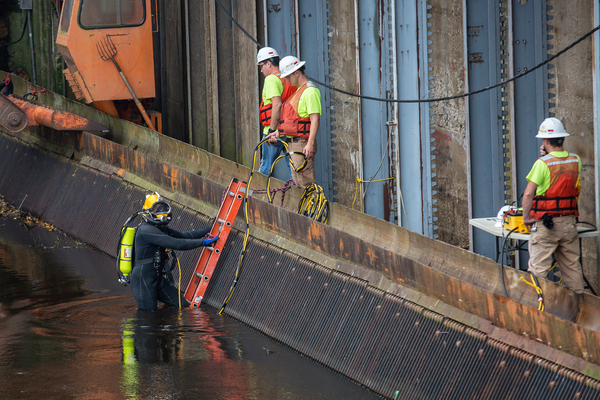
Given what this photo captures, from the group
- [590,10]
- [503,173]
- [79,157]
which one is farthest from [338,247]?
[79,157]

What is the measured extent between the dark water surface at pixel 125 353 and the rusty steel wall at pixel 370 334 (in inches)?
7.4

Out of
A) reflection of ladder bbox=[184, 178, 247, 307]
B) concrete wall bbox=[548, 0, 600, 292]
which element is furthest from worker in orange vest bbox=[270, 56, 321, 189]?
concrete wall bbox=[548, 0, 600, 292]

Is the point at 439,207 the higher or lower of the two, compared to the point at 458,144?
lower

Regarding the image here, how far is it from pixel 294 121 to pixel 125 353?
144 inches

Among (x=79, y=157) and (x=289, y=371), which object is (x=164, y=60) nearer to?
(x=79, y=157)

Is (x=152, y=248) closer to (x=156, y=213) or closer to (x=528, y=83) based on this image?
(x=156, y=213)

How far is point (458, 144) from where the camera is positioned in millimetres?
9500

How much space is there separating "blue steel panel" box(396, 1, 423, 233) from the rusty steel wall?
283 cm

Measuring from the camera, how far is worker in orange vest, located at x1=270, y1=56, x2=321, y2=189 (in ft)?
28.7

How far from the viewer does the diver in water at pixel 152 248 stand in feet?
25.0

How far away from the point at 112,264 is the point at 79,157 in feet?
9.26

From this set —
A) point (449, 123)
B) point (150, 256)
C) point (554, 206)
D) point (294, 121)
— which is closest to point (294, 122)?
point (294, 121)

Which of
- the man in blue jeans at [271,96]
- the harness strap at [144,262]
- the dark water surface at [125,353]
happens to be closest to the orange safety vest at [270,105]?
the man in blue jeans at [271,96]

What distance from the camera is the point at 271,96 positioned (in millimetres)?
9297
